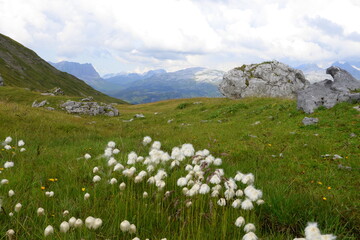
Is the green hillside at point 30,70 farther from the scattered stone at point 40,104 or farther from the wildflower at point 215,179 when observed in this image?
the wildflower at point 215,179

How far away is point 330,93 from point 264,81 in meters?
22.7

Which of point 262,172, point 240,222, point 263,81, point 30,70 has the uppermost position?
point 30,70

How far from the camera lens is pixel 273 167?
728 centimetres

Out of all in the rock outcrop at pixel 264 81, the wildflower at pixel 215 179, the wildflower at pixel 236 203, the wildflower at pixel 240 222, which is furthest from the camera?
the rock outcrop at pixel 264 81

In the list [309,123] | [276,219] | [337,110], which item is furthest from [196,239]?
[337,110]

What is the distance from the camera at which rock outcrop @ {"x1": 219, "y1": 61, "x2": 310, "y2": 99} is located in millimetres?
37125

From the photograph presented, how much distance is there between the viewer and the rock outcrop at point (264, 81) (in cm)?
3712

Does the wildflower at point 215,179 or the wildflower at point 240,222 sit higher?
the wildflower at point 215,179

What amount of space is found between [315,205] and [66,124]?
12.6m

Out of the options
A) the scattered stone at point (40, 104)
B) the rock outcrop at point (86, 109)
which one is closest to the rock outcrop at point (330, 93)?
the rock outcrop at point (86, 109)

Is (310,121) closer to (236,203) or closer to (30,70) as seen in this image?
(236,203)

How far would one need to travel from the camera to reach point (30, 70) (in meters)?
140

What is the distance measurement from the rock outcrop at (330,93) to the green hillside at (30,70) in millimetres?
124110

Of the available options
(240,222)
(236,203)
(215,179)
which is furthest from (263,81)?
(240,222)
